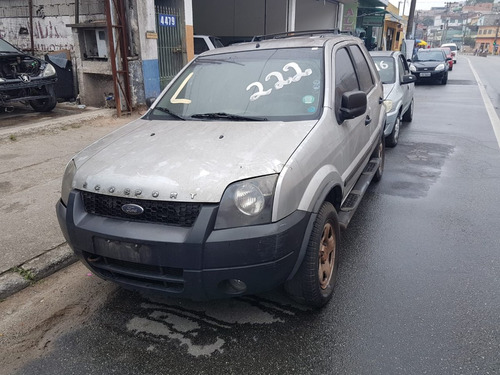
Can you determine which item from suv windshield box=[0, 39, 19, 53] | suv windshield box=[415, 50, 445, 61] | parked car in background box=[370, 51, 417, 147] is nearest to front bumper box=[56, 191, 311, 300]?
parked car in background box=[370, 51, 417, 147]

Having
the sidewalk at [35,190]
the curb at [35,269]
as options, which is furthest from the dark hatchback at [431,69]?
the curb at [35,269]

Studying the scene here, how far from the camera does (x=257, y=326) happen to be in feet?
9.36

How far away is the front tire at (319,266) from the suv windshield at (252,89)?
854mm

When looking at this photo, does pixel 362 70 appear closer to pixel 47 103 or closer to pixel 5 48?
pixel 47 103

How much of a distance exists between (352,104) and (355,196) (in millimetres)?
1072

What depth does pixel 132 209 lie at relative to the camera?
2.50m

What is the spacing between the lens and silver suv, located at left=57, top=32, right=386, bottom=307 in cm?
239

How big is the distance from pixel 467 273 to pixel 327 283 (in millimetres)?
1317

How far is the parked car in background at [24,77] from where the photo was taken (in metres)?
8.34

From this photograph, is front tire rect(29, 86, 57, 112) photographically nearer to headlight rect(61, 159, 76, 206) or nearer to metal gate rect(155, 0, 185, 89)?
metal gate rect(155, 0, 185, 89)

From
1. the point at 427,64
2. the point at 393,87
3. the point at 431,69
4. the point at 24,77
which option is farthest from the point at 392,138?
the point at 427,64

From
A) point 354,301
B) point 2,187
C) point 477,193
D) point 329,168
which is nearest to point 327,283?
point 354,301

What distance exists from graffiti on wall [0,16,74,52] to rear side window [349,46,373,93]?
845cm

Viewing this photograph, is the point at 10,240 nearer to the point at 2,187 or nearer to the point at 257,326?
the point at 2,187
